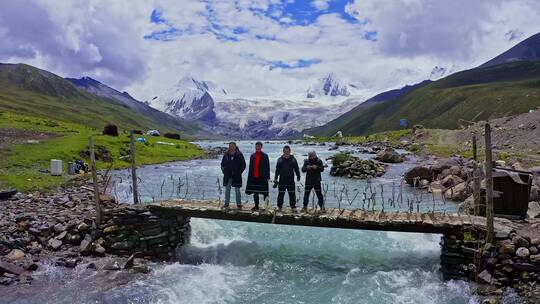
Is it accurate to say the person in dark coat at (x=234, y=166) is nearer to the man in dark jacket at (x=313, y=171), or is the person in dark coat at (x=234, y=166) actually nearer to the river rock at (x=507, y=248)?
the man in dark jacket at (x=313, y=171)

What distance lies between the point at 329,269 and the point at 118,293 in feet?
28.8

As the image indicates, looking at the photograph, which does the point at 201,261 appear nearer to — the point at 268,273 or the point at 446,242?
the point at 268,273

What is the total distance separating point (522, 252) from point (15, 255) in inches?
794

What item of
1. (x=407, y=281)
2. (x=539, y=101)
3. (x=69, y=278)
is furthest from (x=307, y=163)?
(x=539, y=101)

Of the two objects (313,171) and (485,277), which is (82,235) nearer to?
(313,171)

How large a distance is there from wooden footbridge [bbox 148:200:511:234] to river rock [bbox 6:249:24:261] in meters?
5.74

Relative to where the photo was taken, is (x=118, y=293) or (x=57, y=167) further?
(x=57, y=167)

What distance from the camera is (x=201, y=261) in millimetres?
21297

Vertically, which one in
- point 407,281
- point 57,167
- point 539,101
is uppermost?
point 539,101

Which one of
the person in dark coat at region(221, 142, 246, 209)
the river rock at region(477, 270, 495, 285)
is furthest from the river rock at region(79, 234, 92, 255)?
the river rock at region(477, 270, 495, 285)

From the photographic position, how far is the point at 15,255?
62.5 ft

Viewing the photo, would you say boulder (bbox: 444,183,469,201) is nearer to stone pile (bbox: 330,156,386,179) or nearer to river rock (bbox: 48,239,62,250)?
stone pile (bbox: 330,156,386,179)

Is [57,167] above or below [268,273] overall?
above

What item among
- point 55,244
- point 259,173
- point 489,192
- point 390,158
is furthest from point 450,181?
point 55,244
